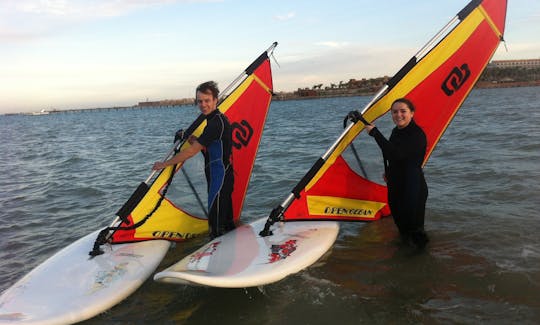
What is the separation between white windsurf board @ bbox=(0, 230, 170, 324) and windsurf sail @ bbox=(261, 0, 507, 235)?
162cm

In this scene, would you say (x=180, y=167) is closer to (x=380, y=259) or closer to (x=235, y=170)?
(x=235, y=170)

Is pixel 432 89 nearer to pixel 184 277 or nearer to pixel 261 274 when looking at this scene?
pixel 261 274

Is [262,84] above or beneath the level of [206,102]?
above

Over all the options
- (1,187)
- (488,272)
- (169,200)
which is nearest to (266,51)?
(169,200)

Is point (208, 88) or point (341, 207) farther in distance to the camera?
point (341, 207)

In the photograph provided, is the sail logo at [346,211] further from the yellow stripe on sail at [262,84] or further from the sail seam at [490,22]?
the sail seam at [490,22]

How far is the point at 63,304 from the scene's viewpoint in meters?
3.89

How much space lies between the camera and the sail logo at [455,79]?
5.59 metres

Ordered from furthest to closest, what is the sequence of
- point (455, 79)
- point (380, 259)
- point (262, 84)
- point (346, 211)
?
point (262, 84), point (455, 79), point (346, 211), point (380, 259)

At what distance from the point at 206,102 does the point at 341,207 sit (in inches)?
90.9

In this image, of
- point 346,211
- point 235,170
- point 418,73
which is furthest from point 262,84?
point 346,211

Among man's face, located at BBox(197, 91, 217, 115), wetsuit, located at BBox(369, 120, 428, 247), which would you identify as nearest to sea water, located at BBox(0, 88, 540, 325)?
wetsuit, located at BBox(369, 120, 428, 247)

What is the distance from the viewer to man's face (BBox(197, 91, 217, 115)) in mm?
4648

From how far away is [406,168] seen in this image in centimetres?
455
